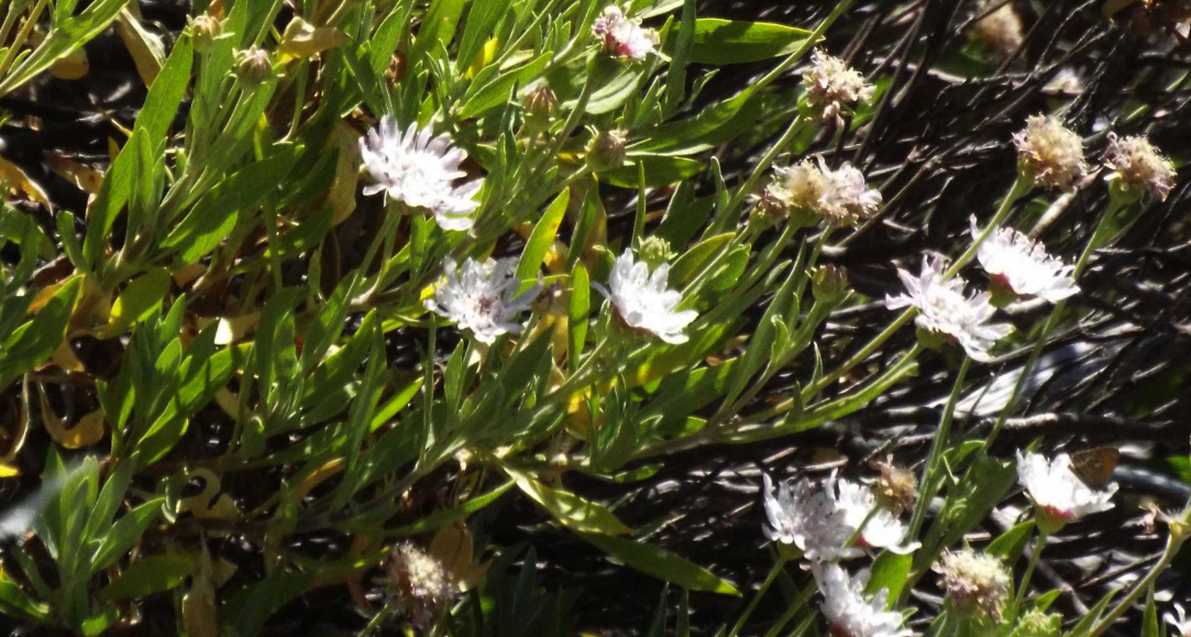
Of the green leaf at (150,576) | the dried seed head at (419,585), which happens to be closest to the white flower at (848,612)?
the dried seed head at (419,585)

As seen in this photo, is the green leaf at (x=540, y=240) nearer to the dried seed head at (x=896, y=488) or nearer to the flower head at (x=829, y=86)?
the flower head at (x=829, y=86)

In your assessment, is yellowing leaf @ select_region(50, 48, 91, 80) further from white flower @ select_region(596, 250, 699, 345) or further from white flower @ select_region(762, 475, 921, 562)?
white flower @ select_region(762, 475, 921, 562)

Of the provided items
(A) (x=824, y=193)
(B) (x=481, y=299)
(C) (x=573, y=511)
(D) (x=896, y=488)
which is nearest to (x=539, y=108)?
(B) (x=481, y=299)

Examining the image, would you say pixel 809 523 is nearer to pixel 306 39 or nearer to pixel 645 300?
pixel 645 300

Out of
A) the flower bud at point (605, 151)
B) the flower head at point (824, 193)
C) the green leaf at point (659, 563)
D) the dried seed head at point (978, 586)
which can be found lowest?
the green leaf at point (659, 563)

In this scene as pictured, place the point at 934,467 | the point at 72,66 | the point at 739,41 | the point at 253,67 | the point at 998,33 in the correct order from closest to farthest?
the point at 253,67, the point at 934,467, the point at 72,66, the point at 739,41, the point at 998,33

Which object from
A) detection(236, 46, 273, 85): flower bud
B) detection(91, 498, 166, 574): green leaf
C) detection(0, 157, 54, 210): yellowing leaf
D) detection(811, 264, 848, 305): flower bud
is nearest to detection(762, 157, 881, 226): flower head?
detection(811, 264, 848, 305): flower bud
